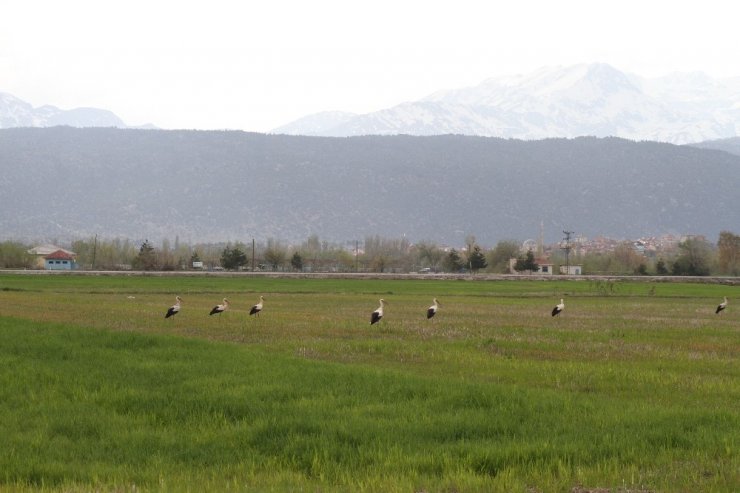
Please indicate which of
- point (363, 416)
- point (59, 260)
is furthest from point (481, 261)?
point (363, 416)

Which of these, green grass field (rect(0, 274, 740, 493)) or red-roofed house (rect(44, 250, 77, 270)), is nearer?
green grass field (rect(0, 274, 740, 493))

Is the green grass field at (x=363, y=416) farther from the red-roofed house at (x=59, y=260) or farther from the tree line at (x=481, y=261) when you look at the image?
the red-roofed house at (x=59, y=260)

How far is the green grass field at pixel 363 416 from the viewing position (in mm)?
9836

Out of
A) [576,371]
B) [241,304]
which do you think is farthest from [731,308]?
[576,371]

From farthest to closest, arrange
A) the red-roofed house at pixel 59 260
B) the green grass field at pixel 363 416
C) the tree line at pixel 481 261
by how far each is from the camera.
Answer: the red-roofed house at pixel 59 260, the tree line at pixel 481 261, the green grass field at pixel 363 416

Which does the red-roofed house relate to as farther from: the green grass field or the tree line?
the green grass field

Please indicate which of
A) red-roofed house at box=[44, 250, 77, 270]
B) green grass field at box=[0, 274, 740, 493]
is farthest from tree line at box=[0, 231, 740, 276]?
green grass field at box=[0, 274, 740, 493]

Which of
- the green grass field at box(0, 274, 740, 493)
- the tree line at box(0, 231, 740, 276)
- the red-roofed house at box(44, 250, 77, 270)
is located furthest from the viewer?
the red-roofed house at box(44, 250, 77, 270)

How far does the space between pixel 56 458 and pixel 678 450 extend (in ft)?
25.2

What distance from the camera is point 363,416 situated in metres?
12.6

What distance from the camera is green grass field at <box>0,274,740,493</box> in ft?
32.3

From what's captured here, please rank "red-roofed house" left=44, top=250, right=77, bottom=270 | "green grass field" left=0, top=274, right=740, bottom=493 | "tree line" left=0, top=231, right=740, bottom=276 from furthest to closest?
"red-roofed house" left=44, top=250, right=77, bottom=270 < "tree line" left=0, top=231, right=740, bottom=276 < "green grass field" left=0, top=274, right=740, bottom=493

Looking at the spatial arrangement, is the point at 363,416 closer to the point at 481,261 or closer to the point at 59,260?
the point at 481,261

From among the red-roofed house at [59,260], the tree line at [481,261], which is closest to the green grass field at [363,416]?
the tree line at [481,261]
